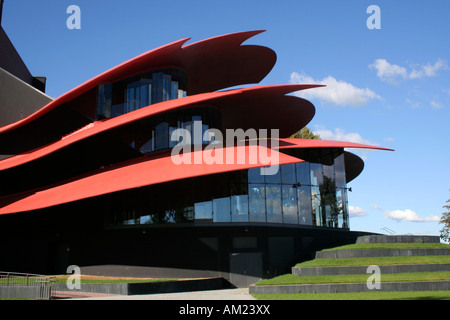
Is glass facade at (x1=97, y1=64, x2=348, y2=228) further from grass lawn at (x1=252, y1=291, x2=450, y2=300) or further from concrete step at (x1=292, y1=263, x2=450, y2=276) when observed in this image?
grass lawn at (x1=252, y1=291, x2=450, y2=300)

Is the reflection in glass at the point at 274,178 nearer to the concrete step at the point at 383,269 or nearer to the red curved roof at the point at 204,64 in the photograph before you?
the concrete step at the point at 383,269

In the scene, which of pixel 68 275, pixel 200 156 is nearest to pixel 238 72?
pixel 200 156

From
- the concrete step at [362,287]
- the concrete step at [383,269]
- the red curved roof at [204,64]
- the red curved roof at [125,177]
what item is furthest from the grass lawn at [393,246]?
the red curved roof at [204,64]

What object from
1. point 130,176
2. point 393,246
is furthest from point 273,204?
point 130,176

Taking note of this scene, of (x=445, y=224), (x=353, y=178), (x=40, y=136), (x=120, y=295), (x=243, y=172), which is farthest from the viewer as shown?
(x=445, y=224)

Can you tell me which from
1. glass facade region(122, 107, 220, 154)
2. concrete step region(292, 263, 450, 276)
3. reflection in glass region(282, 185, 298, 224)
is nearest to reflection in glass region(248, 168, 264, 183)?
reflection in glass region(282, 185, 298, 224)

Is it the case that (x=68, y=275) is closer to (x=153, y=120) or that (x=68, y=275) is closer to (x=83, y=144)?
(x=83, y=144)

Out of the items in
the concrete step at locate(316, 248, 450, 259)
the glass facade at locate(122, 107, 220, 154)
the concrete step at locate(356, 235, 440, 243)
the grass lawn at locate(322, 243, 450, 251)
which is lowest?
the concrete step at locate(316, 248, 450, 259)

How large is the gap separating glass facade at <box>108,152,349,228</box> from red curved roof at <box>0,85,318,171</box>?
14.0ft

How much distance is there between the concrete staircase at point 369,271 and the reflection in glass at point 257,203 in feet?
Result: 12.3

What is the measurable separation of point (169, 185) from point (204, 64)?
9496 millimetres

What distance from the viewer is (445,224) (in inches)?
1881

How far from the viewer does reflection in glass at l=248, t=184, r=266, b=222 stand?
25234 millimetres

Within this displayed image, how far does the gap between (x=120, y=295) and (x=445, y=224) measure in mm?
39646
